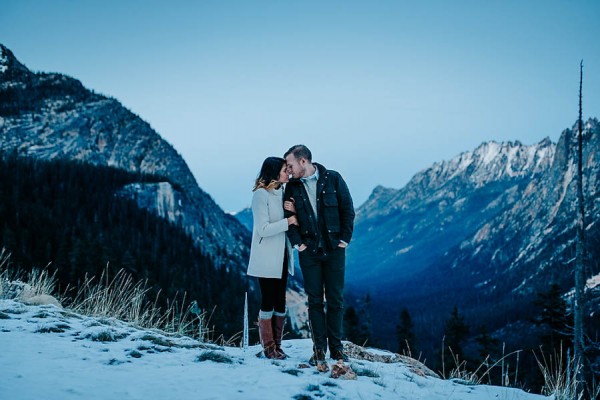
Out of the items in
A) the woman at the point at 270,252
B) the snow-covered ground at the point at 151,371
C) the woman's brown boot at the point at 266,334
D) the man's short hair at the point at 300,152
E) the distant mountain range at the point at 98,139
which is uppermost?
the distant mountain range at the point at 98,139

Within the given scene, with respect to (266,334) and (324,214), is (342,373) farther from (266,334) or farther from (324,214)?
(324,214)

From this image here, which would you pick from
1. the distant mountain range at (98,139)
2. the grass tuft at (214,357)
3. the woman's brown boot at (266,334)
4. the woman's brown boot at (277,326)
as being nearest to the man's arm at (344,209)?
the woman's brown boot at (277,326)

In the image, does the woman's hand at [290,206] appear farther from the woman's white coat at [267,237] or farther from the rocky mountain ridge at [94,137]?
the rocky mountain ridge at [94,137]

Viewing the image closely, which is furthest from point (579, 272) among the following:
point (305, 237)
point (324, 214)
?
point (305, 237)

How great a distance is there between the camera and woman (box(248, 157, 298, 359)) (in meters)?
5.88

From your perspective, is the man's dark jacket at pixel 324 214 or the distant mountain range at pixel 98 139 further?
the distant mountain range at pixel 98 139

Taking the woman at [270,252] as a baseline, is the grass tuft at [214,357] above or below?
below

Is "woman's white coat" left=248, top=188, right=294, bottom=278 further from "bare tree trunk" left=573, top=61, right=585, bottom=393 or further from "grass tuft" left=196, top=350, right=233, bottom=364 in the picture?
"bare tree trunk" left=573, top=61, right=585, bottom=393

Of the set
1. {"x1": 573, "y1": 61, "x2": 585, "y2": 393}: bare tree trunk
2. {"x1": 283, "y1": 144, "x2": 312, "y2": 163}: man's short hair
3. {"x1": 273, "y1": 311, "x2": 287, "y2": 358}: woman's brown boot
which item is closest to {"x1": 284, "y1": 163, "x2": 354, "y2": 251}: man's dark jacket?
{"x1": 283, "y1": 144, "x2": 312, "y2": 163}: man's short hair

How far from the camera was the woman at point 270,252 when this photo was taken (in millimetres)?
5879

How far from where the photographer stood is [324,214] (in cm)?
580

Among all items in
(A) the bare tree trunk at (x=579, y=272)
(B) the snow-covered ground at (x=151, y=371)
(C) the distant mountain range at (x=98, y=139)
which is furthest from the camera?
(C) the distant mountain range at (x=98, y=139)

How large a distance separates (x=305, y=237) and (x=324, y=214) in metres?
0.42

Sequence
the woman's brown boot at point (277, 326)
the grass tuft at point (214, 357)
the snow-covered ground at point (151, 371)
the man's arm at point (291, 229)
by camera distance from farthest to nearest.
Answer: the woman's brown boot at point (277, 326), the man's arm at point (291, 229), the grass tuft at point (214, 357), the snow-covered ground at point (151, 371)
